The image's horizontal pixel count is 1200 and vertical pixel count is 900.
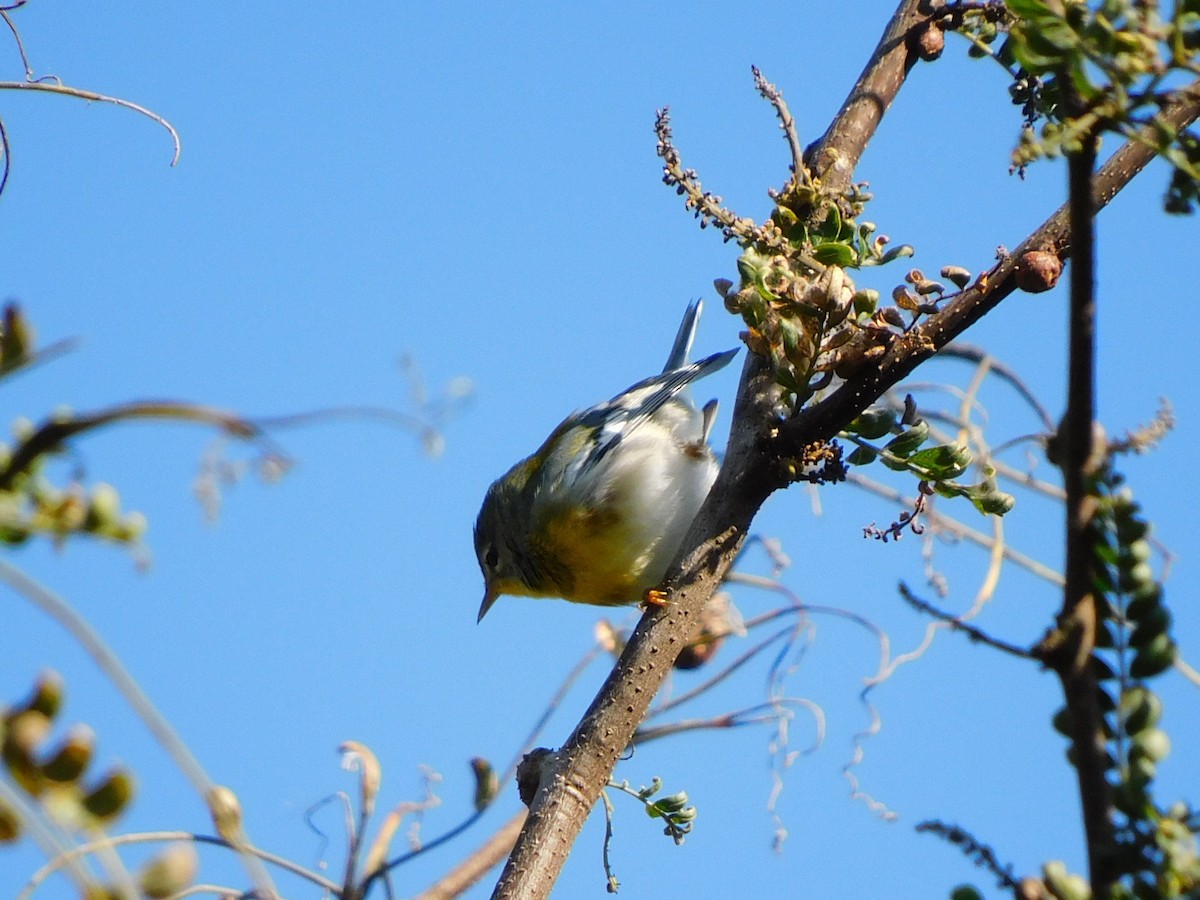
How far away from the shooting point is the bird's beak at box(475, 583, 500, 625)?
6.20 metres

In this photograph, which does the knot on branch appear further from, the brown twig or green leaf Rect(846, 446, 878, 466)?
green leaf Rect(846, 446, 878, 466)

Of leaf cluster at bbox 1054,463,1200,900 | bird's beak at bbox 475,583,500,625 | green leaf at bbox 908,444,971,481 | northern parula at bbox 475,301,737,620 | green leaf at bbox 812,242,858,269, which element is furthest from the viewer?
bird's beak at bbox 475,583,500,625

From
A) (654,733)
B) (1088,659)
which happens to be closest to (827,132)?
(654,733)

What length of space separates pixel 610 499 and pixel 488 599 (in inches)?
44.6

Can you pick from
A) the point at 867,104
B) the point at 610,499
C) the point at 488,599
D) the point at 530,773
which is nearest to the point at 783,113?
the point at 867,104

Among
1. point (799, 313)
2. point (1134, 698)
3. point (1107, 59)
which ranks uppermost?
Result: point (799, 313)

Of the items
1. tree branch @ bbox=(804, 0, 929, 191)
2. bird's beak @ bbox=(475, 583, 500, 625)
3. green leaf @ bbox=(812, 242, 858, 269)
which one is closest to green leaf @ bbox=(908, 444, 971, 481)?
green leaf @ bbox=(812, 242, 858, 269)

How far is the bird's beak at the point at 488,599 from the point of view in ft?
20.3

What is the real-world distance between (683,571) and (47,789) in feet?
5.75

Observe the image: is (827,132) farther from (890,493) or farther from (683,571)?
(890,493)

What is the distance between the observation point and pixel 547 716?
3373 mm

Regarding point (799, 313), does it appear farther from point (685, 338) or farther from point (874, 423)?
point (685, 338)

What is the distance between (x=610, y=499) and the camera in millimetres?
5441

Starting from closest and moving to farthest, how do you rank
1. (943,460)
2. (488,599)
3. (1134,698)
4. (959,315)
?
(1134,698) → (959,315) → (943,460) → (488,599)
